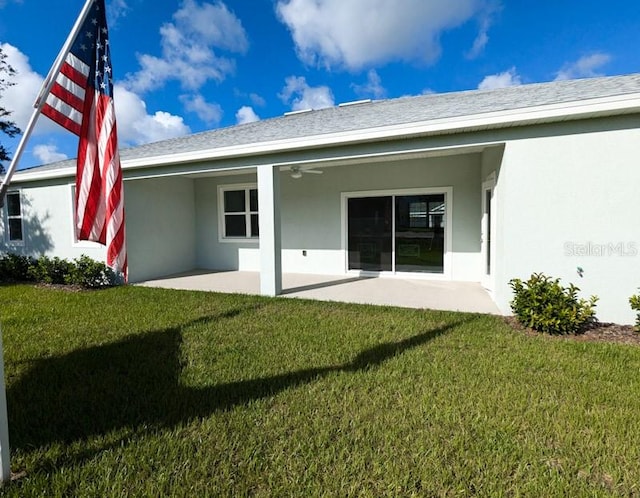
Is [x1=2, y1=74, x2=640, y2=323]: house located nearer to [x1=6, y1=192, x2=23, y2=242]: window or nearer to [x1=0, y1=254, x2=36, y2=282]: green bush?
[x1=6, y1=192, x2=23, y2=242]: window

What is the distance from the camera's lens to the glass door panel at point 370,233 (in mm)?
10070

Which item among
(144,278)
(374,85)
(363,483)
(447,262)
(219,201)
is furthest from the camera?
(374,85)

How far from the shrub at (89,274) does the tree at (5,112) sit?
54.2 ft

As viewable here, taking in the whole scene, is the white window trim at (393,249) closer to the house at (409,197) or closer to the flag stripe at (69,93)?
the house at (409,197)

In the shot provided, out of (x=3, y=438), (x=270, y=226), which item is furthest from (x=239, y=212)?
(x=3, y=438)

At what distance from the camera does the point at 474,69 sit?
48.3ft

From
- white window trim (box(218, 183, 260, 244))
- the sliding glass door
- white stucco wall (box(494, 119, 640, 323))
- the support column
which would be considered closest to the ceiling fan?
the support column

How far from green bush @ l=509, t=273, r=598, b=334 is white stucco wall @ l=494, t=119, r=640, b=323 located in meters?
0.33

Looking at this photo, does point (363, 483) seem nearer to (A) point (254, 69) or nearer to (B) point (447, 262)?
(B) point (447, 262)

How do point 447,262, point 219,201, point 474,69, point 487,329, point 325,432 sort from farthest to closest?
point 474,69
point 219,201
point 447,262
point 487,329
point 325,432

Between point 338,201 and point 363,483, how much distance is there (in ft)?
28.5

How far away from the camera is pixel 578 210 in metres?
5.54

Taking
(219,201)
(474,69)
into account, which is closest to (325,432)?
(219,201)

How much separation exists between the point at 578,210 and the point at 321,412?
4.94 m
